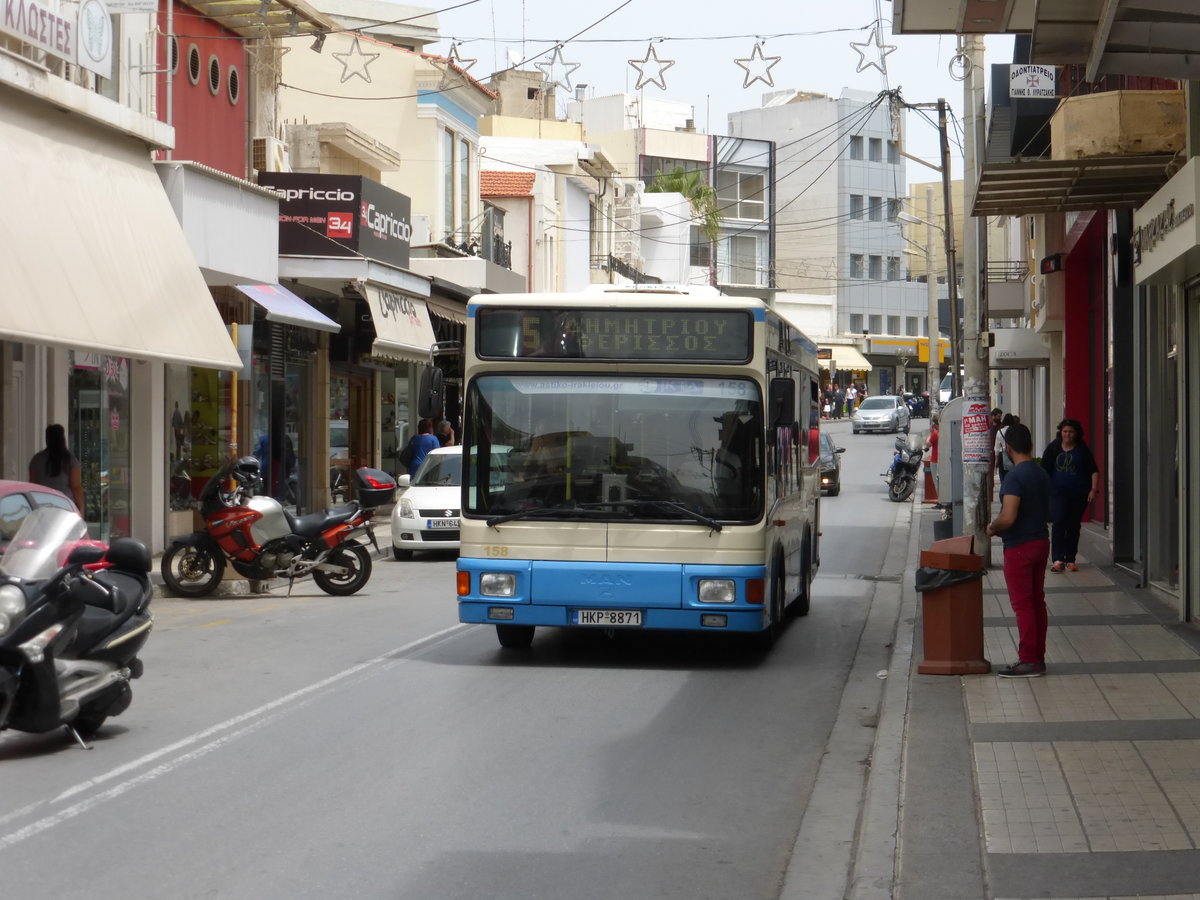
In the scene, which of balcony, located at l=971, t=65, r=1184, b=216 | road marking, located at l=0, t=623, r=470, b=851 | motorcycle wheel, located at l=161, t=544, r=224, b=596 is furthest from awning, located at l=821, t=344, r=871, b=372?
road marking, located at l=0, t=623, r=470, b=851

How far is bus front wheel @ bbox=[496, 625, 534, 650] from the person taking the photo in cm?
1265

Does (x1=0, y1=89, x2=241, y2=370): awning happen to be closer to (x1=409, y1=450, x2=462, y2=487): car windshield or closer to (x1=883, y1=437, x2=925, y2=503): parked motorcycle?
(x1=409, y1=450, x2=462, y2=487): car windshield

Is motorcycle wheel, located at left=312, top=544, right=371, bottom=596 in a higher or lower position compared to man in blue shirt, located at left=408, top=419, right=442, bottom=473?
lower

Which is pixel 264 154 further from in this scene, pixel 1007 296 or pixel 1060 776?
Answer: pixel 1060 776

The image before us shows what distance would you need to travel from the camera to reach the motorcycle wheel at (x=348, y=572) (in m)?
17.5

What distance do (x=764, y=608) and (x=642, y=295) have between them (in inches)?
101

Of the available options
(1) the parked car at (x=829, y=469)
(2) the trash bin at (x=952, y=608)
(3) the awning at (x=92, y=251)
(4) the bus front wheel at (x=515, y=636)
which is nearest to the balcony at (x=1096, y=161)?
(2) the trash bin at (x=952, y=608)

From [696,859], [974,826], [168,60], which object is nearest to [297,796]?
[696,859]

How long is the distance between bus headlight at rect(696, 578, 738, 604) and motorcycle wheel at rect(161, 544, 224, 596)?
7591 millimetres

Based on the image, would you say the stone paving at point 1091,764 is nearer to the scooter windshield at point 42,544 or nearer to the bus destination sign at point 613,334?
the bus destination sign at point 613,334

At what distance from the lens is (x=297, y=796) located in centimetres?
750

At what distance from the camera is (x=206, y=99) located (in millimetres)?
23312

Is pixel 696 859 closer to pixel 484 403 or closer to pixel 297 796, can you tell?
pixel 297 796

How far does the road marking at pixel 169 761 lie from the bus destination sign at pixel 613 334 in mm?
2697
